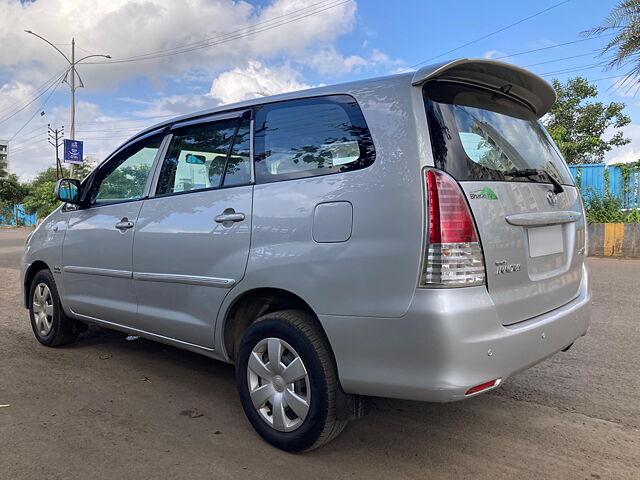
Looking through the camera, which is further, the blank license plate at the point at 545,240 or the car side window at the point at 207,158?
the car side window at the point at 207,158

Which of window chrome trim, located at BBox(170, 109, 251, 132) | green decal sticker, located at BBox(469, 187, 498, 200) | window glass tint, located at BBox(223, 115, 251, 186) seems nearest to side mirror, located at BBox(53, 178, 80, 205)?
window chrome trim, located at BBox(170, 109, 251, 132)

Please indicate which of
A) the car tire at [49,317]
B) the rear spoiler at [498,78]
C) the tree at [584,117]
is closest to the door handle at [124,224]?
the car tire at [49,317]

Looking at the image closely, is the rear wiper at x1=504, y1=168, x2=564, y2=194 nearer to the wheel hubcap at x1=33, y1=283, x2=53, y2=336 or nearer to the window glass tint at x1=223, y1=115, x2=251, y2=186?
the window glass tint at x1=223, y1=115, x2=251, y2=186

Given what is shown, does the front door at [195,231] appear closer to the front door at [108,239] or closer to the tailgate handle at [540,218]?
the front door at [108,239]

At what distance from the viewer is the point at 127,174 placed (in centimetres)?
395

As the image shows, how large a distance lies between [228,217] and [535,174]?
1686 mm

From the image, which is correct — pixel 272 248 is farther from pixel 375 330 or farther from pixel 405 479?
pixel 405 479

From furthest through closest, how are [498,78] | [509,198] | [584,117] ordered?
[584,117] → [498,78] → [509,198]

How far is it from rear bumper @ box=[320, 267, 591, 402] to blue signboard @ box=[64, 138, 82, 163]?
26.8m

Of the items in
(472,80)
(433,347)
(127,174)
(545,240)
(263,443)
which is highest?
(472,80)

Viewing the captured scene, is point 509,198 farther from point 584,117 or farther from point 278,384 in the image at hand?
point 584,117

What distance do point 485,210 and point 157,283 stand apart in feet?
7.10

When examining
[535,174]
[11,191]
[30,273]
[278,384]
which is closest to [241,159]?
[278,384]

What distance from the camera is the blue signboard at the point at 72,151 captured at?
84.1 ft
